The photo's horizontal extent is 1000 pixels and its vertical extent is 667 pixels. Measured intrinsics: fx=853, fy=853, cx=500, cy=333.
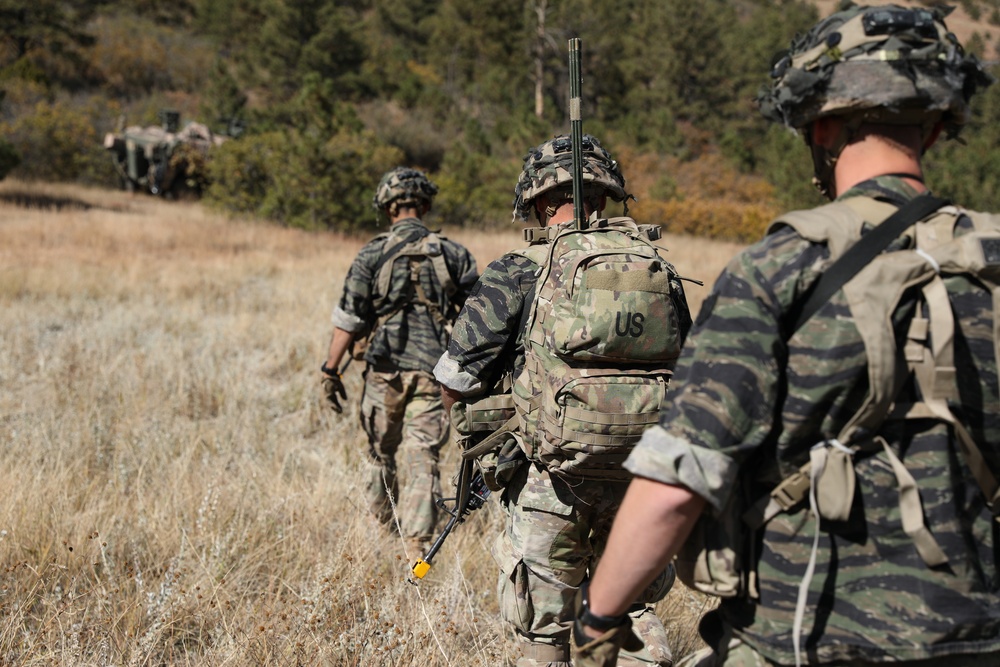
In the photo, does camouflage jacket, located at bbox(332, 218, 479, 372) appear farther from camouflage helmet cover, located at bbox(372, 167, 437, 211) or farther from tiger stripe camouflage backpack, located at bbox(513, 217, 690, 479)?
tiger stripe camouflage backpack, located at bbox(513, 217, 690, 479)

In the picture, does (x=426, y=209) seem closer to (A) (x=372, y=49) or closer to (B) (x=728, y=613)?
(B) (x=728, y=613)

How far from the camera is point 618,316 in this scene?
84.8 inches

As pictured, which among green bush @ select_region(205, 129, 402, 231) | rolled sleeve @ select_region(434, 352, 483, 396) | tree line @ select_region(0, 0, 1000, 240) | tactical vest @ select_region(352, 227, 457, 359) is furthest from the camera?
tree line @ select_region(0, 0, 1000, 240)

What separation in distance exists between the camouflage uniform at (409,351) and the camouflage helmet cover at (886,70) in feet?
9.28

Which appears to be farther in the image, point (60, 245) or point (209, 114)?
point (209, 114)

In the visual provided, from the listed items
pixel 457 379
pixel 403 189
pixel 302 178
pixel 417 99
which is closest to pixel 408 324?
pixel 403 189

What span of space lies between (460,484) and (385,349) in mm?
1479

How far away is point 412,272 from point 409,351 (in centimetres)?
40

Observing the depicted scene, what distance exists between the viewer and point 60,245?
12.9 meters

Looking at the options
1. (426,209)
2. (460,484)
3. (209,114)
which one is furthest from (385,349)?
(209,114)

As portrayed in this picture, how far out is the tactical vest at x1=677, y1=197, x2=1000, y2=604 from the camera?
1.37m

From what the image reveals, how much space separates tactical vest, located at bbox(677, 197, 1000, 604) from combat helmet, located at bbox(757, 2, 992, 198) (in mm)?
169

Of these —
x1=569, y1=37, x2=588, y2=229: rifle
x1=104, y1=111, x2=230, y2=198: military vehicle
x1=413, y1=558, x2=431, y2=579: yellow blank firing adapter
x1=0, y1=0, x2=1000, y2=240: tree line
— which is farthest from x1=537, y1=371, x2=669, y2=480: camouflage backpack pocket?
x1=104, y1=111, x2=230, y2=198: military vehicle

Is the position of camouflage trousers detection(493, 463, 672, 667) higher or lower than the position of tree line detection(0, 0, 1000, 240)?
lower
